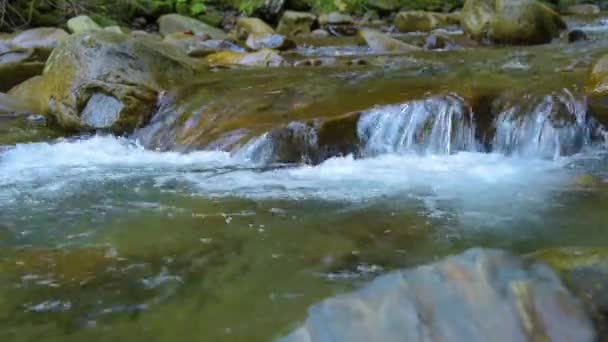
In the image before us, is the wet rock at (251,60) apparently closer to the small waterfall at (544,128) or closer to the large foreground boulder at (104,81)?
the large foreground boulder at (104,81)

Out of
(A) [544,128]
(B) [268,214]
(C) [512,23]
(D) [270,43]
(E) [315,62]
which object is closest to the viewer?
(B) [268,214]

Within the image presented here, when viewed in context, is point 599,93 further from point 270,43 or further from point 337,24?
point 337,24

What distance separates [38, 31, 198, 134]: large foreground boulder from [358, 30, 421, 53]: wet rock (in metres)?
4.62

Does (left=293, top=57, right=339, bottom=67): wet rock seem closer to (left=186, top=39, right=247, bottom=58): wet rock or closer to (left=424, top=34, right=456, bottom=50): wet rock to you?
(left=186, top=39, right=247, bottom=58): wet rock

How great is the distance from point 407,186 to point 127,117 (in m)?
3.54

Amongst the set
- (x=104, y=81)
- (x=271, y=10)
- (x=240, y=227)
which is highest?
(x=271, y=10)

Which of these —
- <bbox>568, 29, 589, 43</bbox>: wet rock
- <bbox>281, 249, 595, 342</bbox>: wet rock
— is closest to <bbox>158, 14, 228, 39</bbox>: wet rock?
<bbox>568, 29, 589, 43</bbox>: wet rock

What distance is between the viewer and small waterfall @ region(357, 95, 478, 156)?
5684 mm

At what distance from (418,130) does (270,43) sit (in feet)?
23.0

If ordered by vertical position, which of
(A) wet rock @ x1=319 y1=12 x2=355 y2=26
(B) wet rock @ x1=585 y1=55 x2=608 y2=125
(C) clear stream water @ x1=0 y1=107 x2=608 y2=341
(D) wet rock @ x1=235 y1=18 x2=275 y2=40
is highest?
(A) wet rock @ x1=319 y1=12 x2=355 y2=26

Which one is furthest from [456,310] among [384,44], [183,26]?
[183,26]

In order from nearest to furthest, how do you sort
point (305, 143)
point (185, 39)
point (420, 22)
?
point (305, 143) → point (185, 39) → point (420, 22)

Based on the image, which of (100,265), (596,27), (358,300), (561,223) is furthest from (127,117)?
(596,27)

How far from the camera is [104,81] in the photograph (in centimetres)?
702
